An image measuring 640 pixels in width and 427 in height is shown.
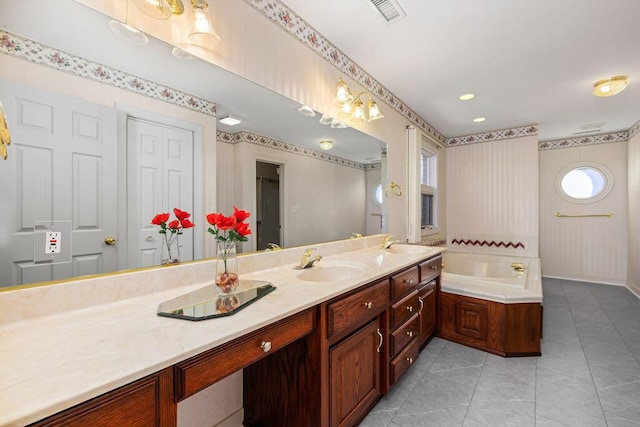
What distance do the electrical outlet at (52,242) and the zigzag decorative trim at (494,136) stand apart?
4505 millimetres

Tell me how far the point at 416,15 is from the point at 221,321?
187cm

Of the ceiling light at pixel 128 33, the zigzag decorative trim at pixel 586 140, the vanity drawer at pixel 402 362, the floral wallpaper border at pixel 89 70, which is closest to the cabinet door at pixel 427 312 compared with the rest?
the vanity drawer at pixel 402 362

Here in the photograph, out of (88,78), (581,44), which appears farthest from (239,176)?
(581,44)

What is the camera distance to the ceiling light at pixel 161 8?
100 cm

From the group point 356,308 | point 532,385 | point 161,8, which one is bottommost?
point 532,385

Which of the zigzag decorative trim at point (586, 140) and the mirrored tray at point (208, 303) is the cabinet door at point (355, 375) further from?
the zigzag decorative trim at point (586, 140)

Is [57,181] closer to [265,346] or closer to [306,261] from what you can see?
[265,346]

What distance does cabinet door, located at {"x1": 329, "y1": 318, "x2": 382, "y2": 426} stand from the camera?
1166 millimetres

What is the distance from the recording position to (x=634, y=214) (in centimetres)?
355

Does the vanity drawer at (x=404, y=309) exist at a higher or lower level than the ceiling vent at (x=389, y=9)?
lower

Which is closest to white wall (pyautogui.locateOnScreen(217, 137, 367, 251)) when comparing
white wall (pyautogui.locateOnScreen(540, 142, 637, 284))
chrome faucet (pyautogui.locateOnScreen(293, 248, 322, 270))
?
chrome faucet (pyautogui.locateOnScreen(293, 248, 322, 270))

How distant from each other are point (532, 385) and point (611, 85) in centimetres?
251

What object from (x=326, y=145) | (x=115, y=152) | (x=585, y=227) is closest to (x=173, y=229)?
(x=115, y=152)

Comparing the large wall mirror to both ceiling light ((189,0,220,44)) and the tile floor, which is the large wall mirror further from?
the tile floor
